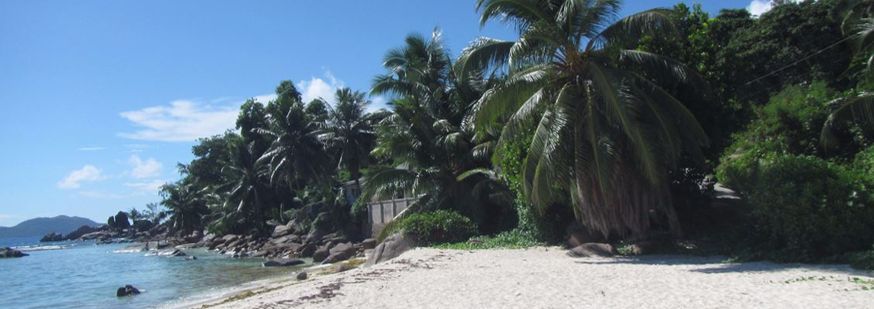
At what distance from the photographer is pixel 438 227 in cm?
2238

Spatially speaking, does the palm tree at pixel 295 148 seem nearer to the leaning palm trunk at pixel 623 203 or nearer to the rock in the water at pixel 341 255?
the rock in the water at pixel 341 255

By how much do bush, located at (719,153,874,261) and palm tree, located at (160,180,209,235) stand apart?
6313 cm

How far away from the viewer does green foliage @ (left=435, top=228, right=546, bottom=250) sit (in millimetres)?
19734

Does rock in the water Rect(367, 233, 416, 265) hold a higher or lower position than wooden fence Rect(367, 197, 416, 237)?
lower

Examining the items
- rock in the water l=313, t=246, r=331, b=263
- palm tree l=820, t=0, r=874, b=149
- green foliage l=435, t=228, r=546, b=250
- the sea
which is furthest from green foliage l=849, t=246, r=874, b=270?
rock in the water l=313, t=246, r=331, b=263

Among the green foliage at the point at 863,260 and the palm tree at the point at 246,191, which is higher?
the palm tree at the point at 246,191

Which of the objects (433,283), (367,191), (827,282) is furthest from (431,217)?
(827,282)

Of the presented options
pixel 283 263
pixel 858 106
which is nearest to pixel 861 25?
pixel 858 106

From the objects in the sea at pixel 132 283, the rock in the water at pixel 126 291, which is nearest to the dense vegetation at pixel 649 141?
the sea at pixel 132 283

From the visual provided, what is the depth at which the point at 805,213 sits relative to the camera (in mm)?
12070

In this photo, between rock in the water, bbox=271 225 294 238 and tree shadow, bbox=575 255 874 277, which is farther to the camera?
rock in the water, bbox=271 225 294 238

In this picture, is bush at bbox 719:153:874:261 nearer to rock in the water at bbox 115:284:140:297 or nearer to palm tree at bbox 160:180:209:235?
rock in the water at bbox 115:284:140:297

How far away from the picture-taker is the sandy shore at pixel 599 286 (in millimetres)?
8656

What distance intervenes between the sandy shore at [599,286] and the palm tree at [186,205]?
5901cm
